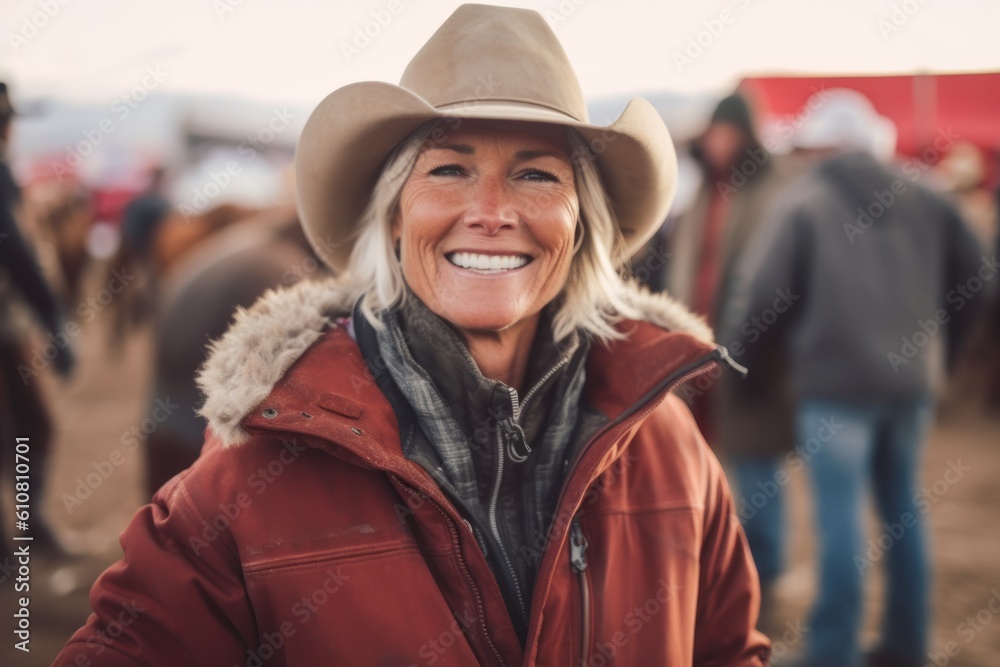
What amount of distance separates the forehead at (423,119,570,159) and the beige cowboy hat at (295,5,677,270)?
0.03 m

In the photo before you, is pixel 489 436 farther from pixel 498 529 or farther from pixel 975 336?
pixel 975 336

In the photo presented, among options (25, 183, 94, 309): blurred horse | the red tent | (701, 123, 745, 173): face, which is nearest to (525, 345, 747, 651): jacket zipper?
Answer: (701, 123, 745, 173): face

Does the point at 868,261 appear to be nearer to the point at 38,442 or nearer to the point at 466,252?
the point at 466,252

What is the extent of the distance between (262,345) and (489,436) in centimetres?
45

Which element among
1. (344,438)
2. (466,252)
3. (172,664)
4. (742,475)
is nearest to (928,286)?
(742,475)

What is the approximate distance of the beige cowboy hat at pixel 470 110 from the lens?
5.08ft

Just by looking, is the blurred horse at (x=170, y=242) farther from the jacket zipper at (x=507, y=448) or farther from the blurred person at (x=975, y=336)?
the blurred person at (x=975, y=336)

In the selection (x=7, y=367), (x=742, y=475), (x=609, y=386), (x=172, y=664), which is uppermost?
(x=609, y=386)

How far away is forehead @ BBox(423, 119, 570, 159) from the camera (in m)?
1.54

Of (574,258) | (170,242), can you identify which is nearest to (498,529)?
(574,258)

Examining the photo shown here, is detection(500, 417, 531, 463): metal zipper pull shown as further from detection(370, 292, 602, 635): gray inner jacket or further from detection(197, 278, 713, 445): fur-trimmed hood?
detection(197, 278, 713, 445): fur-trimmed hood

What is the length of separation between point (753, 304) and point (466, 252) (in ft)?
7.24

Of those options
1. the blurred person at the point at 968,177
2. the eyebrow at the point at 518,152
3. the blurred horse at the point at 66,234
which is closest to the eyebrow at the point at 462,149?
the eyebrow at the point at 518,152

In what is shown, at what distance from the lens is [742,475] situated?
12.9 feet
